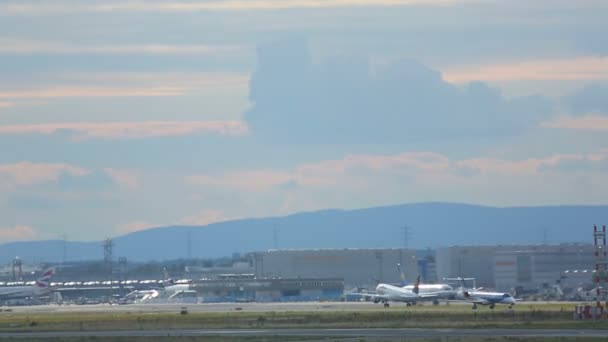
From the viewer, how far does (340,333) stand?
262ft

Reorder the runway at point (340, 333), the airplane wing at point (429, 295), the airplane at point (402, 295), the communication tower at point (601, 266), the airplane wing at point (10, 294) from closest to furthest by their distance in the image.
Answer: the runway at point (340, 333), the communication tower at point (601, 266), the airplane at point (402, 295), the airplane wing at point (429, 295), the airplane wing at point (10, 294)

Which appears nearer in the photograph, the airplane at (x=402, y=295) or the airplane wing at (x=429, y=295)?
the airplane at (x=402, y=295)

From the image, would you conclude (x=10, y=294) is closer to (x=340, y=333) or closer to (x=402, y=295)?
(x=402, y=295)

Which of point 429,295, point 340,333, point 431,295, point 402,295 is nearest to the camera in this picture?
point 340,333

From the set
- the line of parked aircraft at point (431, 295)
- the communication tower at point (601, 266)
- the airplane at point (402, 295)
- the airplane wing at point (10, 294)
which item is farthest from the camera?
the airplane wing at point (10, 294)

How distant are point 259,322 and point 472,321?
16405mm

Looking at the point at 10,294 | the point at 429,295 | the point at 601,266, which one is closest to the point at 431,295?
the point at 429,295

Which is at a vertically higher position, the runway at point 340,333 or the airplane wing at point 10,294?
the airplane wing at point 10,294

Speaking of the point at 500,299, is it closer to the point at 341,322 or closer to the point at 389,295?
the point at 389,295

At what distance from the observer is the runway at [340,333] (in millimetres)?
75562

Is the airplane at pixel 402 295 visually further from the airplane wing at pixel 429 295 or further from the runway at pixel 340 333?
the runway at pixel 340 333

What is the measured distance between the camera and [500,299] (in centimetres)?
13800

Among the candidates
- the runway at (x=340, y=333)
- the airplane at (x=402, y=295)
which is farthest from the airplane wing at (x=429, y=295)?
the runway at (x=340, y=333)

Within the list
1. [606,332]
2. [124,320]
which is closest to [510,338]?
[606,332]
